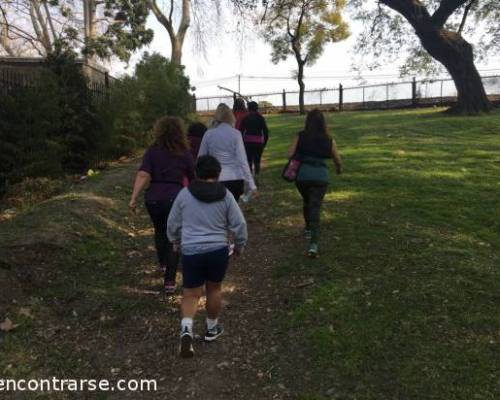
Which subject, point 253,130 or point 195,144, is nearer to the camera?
point 195,144

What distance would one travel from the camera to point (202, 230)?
399cm

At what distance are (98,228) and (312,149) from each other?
3.35 m

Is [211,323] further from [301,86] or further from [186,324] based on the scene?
[301,86]

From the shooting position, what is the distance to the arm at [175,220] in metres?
4.12

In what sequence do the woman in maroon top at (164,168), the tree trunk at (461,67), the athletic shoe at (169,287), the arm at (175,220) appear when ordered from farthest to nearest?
the tree trunk at (461,67), the athletic shoe at (169,287), the woman in maroon top at (164,168), the arm at (175,220)

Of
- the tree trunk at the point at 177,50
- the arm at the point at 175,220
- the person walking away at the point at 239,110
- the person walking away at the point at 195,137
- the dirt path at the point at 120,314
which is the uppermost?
the tree trunk at the point at 177,50

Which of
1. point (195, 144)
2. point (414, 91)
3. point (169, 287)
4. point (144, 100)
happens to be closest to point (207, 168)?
point (169, 287)

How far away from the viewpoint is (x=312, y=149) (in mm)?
5980

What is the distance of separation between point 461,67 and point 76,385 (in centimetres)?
2076

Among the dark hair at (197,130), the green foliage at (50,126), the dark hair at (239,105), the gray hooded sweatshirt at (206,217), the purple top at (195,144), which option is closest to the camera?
the gray hooded sweatshirt at (206,217)

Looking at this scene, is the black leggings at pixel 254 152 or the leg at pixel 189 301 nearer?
the leg at pixel 189 301

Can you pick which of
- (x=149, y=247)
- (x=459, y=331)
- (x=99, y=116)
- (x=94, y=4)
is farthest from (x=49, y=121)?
(x=94, y=4)

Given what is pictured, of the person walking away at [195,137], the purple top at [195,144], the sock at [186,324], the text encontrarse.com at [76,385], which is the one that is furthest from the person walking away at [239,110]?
the text encontrarse.com at [76,385]

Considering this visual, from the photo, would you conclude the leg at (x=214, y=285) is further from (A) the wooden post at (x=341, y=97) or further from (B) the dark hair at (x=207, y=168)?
(A) the wooden post at (x=341, y=97)
